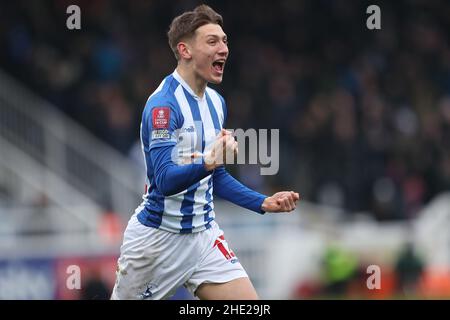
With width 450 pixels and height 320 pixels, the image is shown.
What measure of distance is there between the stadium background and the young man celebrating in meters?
5.90

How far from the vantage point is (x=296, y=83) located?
1964 centimetres

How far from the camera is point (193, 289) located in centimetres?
798

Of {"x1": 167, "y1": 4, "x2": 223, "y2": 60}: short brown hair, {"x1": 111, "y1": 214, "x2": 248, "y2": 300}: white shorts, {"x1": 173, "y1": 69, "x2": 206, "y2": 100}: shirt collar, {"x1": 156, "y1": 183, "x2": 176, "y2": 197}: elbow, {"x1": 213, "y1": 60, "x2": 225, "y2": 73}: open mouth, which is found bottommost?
{"x1": 111, "y1": 214, "x2": 248, "y2": 300}: white shorts

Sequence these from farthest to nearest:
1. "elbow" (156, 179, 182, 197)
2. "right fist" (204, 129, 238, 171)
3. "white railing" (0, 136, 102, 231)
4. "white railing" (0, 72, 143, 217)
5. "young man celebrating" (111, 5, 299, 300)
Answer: "white railing" (0, 72, 143, 217) < "white railing" (0, 136, 102, 231) < "young man celebrating" (111, 5, 299, 300) < "elbow" (156, 179, 182, 197) < "right fist" (204, 129, 238, 171)

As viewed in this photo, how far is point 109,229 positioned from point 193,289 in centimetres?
778

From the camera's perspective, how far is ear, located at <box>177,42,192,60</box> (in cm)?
786

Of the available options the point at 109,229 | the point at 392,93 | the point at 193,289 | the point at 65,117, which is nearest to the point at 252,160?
the point at 109,229

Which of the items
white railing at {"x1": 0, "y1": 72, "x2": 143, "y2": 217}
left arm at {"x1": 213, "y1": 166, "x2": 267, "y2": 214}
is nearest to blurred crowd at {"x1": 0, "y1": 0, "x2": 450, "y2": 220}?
white railing at {"x1": 0, "y1": 72, "x2": 143, "y2": 217}

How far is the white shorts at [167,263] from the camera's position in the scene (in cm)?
788

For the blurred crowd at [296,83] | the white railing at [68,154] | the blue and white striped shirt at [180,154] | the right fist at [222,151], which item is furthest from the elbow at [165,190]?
the blurred crowd at [296,83]

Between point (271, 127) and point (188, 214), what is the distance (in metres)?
10.4

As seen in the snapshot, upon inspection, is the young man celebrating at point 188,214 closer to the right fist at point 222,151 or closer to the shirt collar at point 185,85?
the shirt collar at point 185,85

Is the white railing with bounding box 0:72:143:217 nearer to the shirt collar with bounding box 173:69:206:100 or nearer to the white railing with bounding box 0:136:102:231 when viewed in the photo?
the white railing with bounding box 0:136:102:231

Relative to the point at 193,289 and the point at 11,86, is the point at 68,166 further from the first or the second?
the point at 193,289
